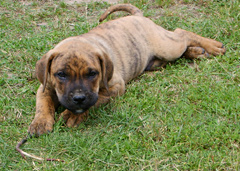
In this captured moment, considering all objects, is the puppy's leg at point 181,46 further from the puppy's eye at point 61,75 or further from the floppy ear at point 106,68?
the puppy's eye at point 61,75

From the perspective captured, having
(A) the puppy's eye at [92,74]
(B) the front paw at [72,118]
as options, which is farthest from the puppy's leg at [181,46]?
(B) the front paw at [72,118]

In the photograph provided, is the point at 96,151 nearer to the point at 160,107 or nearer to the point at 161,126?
the point at 161,126

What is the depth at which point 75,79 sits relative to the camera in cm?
424

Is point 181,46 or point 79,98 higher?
point 79,98

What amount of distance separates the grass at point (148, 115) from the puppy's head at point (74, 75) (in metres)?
0.37

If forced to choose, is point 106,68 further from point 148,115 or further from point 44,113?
point 44,113

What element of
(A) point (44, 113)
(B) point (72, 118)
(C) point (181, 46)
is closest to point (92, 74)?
(B) point (72, 118)

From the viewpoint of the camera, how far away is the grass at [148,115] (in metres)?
3.68

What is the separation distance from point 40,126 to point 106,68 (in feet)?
3.84

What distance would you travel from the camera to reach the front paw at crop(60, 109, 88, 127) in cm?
440

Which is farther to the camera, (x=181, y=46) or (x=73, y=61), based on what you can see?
(x=181, y=46)

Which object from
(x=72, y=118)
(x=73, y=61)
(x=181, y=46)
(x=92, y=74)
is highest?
(x=73, y=61)

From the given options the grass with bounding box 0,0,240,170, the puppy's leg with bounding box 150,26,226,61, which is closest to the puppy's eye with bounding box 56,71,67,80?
the grass with bounding box 0,0,240,170

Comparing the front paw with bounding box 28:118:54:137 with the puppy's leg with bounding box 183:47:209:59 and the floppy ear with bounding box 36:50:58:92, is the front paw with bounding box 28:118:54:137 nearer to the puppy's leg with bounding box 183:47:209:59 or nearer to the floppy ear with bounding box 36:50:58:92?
the floppy ear with bounding box 36:50:58:92
